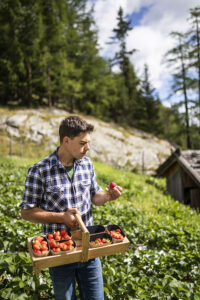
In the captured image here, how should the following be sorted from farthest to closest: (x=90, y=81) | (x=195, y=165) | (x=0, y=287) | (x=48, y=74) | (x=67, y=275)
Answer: (x=90, y=81) → (x=48, y=74) → (x=195, y=165) → (x=0, y=287) → (x=67, y=275)

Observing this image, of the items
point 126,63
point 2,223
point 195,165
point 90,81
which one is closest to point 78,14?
point 90,81

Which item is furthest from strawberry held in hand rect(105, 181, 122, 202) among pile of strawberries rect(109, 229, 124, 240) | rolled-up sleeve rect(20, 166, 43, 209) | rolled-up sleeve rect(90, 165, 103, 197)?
rolled-up sleeve rect(20, 166, 43, 209)

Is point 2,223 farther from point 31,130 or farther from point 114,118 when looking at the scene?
point 114,118

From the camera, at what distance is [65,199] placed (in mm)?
2330

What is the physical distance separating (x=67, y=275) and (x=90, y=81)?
84.9 feet

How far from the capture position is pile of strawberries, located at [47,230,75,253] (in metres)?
2.04

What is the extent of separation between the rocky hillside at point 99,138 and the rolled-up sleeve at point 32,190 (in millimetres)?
16761

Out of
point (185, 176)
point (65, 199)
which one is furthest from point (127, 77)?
point (65, 199)

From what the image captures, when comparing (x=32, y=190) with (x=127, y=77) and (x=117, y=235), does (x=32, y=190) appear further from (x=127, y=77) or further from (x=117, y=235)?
(x=127, y=77)

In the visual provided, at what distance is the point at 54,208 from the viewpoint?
2.30m

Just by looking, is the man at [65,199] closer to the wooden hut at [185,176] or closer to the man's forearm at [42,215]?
the man's forearm at [42,215]

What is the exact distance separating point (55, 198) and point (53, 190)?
0.28 ft

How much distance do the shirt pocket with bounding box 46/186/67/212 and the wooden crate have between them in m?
0.29

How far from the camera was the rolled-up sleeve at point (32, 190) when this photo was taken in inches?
87.4
